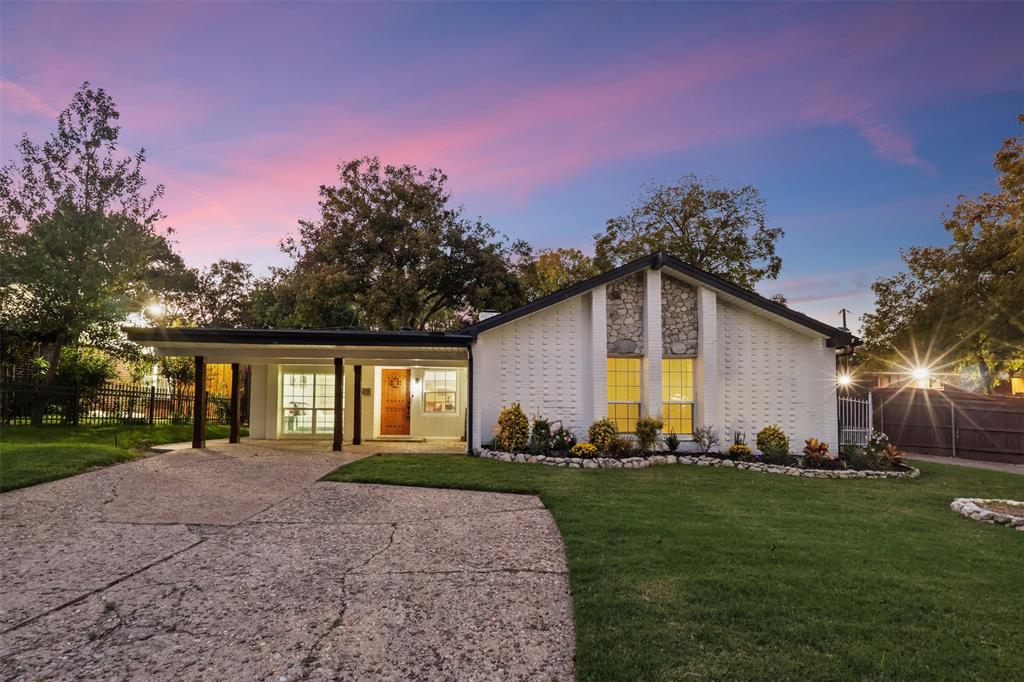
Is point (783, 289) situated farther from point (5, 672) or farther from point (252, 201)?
point (5, 672)

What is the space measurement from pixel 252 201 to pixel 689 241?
68.9ft

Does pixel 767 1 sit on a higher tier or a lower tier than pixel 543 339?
higher

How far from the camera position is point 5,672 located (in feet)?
10.3

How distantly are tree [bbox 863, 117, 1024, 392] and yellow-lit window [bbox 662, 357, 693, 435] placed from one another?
42.9 ft

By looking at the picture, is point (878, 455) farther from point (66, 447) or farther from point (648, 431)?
point (66, 447)

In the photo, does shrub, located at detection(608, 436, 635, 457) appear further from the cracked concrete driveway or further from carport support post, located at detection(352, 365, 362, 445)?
carport support post, located at detection(352, 365, 362, 445)

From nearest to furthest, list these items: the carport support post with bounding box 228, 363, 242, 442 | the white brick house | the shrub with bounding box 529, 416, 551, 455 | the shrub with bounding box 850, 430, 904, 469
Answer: the shrub with bounding box 850, 430, 904, 469 → the shrub with bounding box 529, 416, 551, 455 → the white brick house → the carport support post with bounding box 228, 363, 242, 442

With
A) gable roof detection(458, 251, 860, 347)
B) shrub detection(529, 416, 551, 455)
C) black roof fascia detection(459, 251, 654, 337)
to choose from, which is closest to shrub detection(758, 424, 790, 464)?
gable roof detection(458, 251, 860, 347)

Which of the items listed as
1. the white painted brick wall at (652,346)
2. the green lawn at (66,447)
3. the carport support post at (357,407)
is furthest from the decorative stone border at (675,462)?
the green lawn at (66,447)

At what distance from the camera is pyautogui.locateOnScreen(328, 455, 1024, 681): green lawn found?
10.9 ft

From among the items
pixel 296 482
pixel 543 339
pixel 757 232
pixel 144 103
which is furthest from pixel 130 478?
pixel 757 232

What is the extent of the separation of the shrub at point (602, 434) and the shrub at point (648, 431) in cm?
56

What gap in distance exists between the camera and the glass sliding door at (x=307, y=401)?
1630cm

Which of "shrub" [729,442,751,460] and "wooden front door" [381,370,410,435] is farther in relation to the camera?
"wooden front door" [381,370,410,435]
